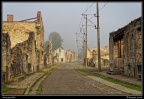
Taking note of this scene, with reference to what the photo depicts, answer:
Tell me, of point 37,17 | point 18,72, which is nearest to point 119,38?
point 18,72

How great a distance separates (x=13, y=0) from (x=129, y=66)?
1797cm

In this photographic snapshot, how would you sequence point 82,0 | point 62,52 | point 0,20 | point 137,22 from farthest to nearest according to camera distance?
1. point 62,52
2. point 137,22
3. point 0,20
4. point 82,0

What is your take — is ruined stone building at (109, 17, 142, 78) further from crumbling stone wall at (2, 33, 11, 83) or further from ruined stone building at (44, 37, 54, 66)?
ruined stone building at (44, 37, 54, 66)

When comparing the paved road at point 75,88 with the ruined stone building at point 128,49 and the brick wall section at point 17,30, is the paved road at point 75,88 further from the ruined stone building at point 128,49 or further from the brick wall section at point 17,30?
the brick wall section at point 17,30

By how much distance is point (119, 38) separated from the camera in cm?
3147

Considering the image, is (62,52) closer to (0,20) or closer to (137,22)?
(137,22)

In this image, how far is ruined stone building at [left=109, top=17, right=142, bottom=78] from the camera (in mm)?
23078

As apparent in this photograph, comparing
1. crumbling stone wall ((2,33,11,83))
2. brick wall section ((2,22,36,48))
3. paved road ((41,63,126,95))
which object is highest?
brick wall section ((2,22,36,48))

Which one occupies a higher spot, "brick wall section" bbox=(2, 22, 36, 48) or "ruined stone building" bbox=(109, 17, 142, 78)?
"brick wall section" bbox=(2, 22, 36, 48)

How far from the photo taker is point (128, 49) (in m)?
26.6

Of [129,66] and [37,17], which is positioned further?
[37,17]

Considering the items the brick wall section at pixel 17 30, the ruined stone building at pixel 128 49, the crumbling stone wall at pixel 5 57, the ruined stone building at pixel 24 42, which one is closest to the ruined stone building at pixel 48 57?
the ruined stone building at pixel 24 42

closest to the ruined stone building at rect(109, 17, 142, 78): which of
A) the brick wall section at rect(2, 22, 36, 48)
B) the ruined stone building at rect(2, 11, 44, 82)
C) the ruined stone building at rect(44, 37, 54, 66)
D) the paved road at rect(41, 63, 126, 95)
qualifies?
the paved road at rect(41, 63, 126, 95)

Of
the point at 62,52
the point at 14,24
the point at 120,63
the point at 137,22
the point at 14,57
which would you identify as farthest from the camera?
the point at 62,52
